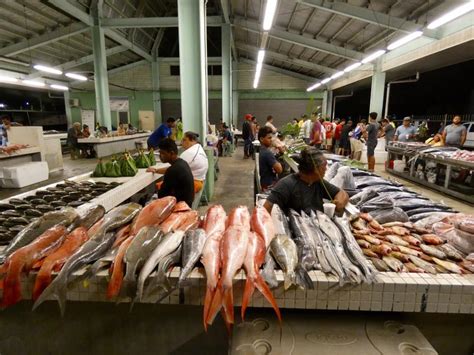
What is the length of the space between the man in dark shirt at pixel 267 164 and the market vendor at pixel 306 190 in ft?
5.48

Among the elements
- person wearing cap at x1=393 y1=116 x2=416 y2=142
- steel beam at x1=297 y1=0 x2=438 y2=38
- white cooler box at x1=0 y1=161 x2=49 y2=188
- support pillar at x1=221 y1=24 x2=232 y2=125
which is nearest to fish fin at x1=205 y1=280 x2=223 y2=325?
white cooler box at x1=0 y1=161 x2=49 y2=188

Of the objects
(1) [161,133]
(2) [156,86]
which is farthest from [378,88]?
(2) [156,86]

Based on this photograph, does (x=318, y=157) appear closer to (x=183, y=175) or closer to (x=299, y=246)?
(x=299, y=246)

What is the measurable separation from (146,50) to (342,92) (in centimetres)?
1449

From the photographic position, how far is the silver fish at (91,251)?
127 cm

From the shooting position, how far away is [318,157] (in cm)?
241

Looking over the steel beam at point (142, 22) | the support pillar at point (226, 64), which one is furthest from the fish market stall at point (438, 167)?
the steel beam at point (142, 22)

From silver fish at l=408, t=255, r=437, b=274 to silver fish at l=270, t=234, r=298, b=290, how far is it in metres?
0.69

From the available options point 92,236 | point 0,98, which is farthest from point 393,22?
point 0,98

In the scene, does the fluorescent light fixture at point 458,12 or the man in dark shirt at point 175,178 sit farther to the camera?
the fluorescent light fixture at point 458,12

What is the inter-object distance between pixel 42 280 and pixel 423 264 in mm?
1973

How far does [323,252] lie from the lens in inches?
60.8

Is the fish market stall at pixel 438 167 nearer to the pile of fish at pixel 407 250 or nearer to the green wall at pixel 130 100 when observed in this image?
the pile of fish at pixel 407 250

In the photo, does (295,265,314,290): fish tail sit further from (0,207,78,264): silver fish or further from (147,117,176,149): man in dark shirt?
(147,117,176,149): man in dark shirt
